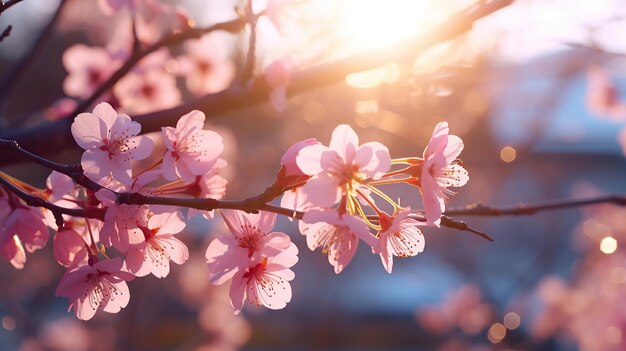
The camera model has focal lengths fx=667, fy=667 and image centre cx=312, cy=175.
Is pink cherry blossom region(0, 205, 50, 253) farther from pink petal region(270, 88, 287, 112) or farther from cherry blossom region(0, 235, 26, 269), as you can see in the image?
pink petal region(270, 88, 287, 112)

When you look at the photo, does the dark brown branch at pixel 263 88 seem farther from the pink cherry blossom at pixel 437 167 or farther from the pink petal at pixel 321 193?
the pink petal at pixel 321 193

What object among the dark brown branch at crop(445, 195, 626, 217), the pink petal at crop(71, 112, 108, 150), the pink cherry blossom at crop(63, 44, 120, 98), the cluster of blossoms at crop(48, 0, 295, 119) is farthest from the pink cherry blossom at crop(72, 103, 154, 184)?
the pink cherry blossom at crop(63, 44, 120, 98)

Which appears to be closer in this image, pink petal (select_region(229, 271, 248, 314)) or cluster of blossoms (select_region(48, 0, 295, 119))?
pink petal (select_region(229, 271, 248, 314))

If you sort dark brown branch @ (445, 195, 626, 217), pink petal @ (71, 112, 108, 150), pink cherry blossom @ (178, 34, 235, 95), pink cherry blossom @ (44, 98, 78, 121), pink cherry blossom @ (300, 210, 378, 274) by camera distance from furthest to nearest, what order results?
pink cherry blossom @ (178, 34, 235, 95) → pink cherry blossom @ (44, 98, 78, 121) → dark brown branch @ (445, 195, 626, 217) → pink petal @ (71, 112, 108, 150) → pink cherry blossom @ (300, 210, 378, 274)

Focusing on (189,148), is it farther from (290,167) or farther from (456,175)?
(456,175)

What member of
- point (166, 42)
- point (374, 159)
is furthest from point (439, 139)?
point (166, 42)

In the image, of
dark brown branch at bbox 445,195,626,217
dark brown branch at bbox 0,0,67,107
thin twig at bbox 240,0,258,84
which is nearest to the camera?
dark brown branch at bbox 445,195,626,217

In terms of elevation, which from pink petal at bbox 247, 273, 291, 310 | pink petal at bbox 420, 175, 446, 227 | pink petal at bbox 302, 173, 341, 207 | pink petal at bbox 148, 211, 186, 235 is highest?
pink petal at bbox 302, 173, 341, 207

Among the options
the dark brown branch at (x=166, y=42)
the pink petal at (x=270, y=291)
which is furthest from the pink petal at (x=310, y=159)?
the dark brown branch at (x=166, y=42)
